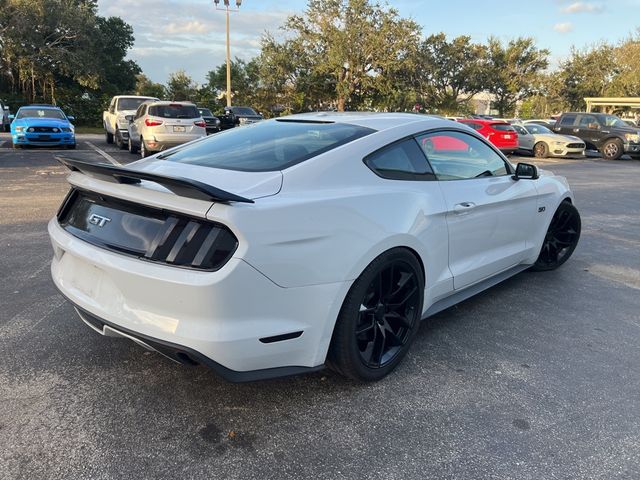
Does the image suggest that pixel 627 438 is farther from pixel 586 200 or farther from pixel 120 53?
pixel 120 53

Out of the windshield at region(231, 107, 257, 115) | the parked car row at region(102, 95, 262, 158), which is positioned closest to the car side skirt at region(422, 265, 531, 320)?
the parked car row at region(102, 95, 262, 158)

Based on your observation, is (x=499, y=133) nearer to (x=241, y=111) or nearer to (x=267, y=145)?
(x=241, y=111)

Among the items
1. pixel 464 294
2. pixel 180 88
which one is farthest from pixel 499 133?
pixel 180 88

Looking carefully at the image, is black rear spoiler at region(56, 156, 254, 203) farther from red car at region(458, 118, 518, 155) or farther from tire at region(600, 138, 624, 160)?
tire at region(600, 138, 624, 160)

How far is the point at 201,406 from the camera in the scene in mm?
2738

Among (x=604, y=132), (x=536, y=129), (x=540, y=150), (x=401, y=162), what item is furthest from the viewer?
(x=536, y=129)

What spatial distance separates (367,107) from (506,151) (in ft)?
72.1

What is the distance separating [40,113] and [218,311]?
54.3 feet

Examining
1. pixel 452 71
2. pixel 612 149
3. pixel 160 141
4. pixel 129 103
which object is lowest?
pixel 612 149

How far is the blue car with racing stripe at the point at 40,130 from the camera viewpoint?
598 inches

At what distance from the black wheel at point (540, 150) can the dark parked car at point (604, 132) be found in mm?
2265

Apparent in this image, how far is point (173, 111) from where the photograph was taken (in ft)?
45.2

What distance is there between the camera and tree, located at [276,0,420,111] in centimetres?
3756

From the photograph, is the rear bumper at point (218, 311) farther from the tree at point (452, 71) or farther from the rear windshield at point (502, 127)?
the tree at point (452, 71)
